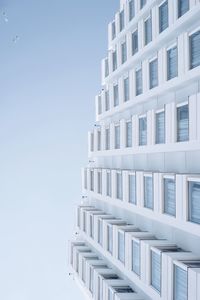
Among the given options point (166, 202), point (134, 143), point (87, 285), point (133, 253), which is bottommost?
point (87, 285)

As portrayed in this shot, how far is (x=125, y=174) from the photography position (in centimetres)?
2870

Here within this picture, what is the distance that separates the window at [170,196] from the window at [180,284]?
3.10 meters

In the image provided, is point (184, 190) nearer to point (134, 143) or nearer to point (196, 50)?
point (196, 50)

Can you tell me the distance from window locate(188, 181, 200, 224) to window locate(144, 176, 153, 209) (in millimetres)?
5234

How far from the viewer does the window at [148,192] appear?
23.8 metres

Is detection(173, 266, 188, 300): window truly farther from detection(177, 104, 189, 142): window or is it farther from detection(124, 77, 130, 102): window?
detection(124, 77, 130, 102): window

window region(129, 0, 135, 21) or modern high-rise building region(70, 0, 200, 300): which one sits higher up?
window region(129, 0, 135, 21)

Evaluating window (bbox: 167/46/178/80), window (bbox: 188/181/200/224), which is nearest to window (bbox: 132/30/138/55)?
window (bbox: 167/46/178/80)

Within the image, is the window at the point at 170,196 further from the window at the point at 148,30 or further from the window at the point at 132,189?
the window at the point at 148,30

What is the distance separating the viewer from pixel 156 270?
837 inches

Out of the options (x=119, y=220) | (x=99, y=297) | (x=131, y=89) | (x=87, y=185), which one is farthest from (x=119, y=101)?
(x=99, y=297)

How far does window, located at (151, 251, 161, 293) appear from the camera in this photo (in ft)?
68.3

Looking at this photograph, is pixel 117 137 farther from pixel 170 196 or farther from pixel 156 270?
pixel 156 270

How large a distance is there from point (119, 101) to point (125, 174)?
6.15 m
